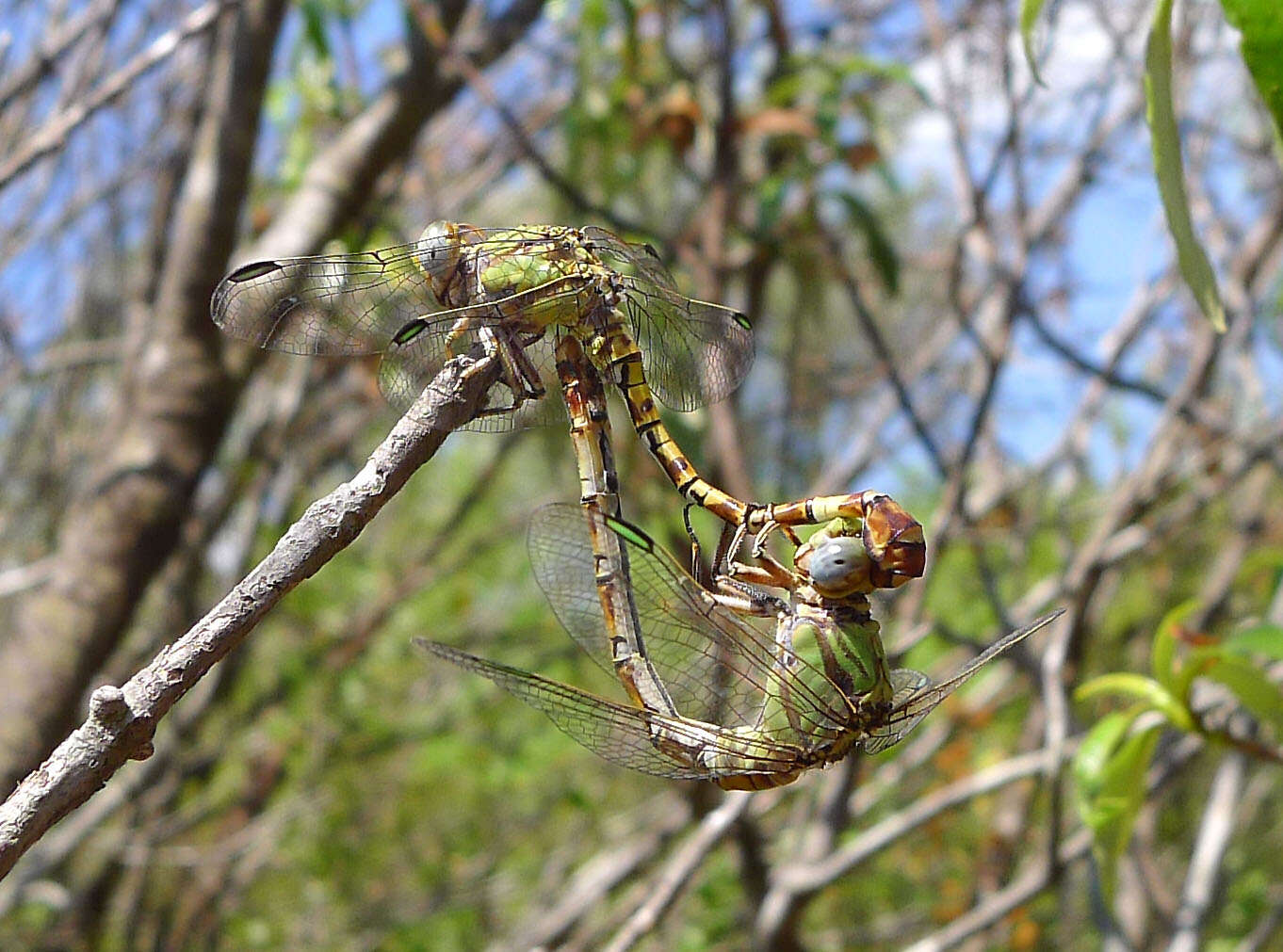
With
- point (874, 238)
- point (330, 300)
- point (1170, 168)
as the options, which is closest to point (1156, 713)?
point (1170, 168)

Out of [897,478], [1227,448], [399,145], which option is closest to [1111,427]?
[897,478]

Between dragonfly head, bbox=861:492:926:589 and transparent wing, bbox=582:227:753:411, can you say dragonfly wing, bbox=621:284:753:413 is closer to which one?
transparent wing, bbox=582:227:753:411

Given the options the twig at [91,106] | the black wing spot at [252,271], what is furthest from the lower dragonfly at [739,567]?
the twig at [91,106]

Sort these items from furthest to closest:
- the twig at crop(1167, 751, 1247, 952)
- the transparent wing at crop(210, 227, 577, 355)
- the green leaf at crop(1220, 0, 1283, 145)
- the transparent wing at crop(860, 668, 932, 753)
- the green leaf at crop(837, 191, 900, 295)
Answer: the green leaf at crop(837, 191, 900, 295) → the twig at crop(1167, 751, 1247, 952) → the transparent wing at crop(210, 227, 577, 355) → the transparent wing at crop(860, 668, 932, 753) → the green leaf at crop(1220, 0, 1283, 145)

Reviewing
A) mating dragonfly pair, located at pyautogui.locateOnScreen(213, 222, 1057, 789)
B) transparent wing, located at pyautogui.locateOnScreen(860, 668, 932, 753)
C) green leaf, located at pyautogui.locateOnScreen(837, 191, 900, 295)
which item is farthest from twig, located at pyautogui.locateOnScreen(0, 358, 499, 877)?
green leaf, located at pyautogui.locateOnScreen(837, 191, 900, 295)

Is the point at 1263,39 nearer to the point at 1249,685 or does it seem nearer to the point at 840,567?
the point at 840,567

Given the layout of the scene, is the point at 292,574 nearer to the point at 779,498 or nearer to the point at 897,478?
the point at 779,498
